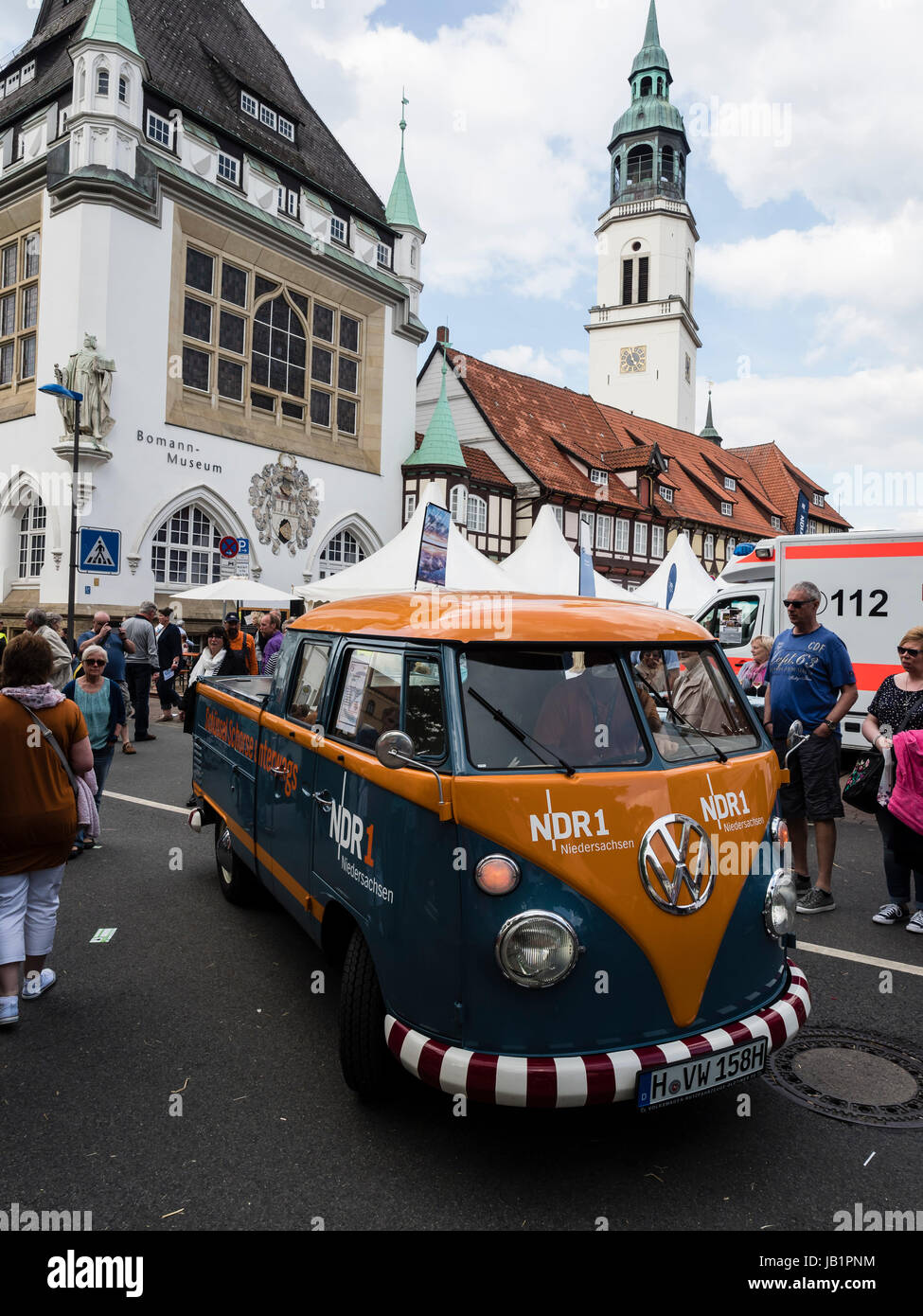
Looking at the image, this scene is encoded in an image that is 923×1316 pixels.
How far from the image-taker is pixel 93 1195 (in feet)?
9.69

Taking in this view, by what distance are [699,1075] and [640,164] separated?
72.9 metres

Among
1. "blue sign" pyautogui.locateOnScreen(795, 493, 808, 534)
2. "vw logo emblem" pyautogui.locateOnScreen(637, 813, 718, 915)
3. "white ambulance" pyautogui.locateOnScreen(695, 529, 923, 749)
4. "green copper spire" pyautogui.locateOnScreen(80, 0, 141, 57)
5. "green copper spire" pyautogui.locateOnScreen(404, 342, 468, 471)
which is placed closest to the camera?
"vw logo emblem" pyautogui.locateOnScreen(637, 813, 718, 915)

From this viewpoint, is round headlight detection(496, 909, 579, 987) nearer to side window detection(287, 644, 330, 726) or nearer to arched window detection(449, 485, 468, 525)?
side window detection(287, 644, 330, 726)

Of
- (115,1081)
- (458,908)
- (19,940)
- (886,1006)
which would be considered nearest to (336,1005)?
(115,1081)

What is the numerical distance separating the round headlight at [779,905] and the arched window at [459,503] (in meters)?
27.0

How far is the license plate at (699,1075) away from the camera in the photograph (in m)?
2.90

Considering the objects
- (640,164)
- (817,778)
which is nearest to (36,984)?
(817,778)

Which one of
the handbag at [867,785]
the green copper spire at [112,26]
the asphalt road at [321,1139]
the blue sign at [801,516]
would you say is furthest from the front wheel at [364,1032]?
the green copper spire at [112,26]

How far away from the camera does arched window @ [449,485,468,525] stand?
3003cm

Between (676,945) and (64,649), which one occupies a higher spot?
(64,649)

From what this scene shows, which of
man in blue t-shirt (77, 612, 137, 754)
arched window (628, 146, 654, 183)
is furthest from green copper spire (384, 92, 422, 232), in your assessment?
arched window (628, 146, 654, 183)

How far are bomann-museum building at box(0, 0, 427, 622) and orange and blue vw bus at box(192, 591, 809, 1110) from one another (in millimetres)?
14106

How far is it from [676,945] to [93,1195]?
6.93ft
